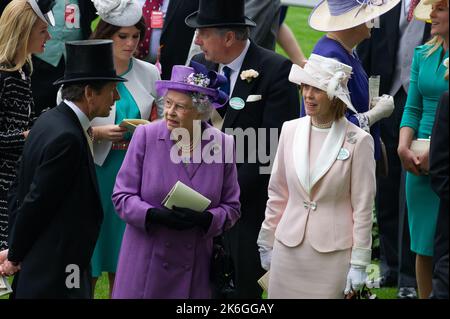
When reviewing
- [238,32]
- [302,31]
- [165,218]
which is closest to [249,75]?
[238,32]

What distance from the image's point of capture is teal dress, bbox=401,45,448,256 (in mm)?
8250

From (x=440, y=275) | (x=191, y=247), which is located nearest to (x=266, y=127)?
(x=191, y=247)

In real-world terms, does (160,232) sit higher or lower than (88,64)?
lower

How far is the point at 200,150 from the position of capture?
24.1 feet

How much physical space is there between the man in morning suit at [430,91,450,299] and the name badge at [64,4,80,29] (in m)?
4.41

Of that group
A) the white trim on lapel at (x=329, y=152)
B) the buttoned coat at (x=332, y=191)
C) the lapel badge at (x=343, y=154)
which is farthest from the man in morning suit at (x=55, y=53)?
the lapel badge at (x=343, y=154)

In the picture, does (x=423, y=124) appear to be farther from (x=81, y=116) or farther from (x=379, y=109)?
(x=81, y=116)

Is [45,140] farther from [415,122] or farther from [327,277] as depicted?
[415,122]

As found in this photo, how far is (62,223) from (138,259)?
0.56m

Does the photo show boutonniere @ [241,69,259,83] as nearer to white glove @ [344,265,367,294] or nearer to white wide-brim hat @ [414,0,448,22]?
white wide-brim hat @ [414,0,448,22]

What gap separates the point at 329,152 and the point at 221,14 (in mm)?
1580

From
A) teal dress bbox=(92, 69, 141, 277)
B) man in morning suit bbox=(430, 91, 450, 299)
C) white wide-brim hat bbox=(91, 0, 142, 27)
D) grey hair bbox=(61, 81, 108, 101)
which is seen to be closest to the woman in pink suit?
man in morning suit bbox=(430, 91, 450, 299)

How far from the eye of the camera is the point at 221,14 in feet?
27.6

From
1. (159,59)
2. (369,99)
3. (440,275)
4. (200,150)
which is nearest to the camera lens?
(440,275)
